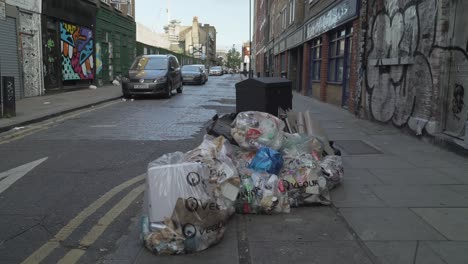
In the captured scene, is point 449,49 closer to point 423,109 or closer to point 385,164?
point 423,109

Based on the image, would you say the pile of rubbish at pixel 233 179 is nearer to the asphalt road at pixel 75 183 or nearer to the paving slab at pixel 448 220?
the asphalt road at pixel 75 183

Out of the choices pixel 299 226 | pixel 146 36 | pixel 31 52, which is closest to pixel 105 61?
pixel 31 52

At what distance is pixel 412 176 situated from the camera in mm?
5754

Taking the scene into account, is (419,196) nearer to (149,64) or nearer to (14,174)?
(14,174)

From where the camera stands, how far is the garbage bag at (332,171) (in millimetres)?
5070

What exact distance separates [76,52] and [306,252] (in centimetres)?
2060

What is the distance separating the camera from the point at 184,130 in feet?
32.8

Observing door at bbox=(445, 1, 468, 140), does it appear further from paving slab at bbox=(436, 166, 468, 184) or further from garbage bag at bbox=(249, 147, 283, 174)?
garbage bag at bbox=(249, 147, 283, 174)

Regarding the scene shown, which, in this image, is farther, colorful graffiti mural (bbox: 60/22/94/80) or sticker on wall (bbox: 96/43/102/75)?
sticker on wall (bbox: 96/43/102/75)

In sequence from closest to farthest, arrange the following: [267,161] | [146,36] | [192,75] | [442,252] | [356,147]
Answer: [442,252], [267,161], [356,147], [192,75], [146,36]

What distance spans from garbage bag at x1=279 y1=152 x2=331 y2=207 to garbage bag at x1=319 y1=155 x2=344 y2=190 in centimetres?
31

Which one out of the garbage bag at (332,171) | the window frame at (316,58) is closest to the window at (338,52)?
the window frame at (316,58)

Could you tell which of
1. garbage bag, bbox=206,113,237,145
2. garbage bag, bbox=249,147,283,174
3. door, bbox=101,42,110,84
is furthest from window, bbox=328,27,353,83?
door, bbox=101,42,110,84

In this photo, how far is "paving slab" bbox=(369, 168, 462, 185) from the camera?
5.48 meters
